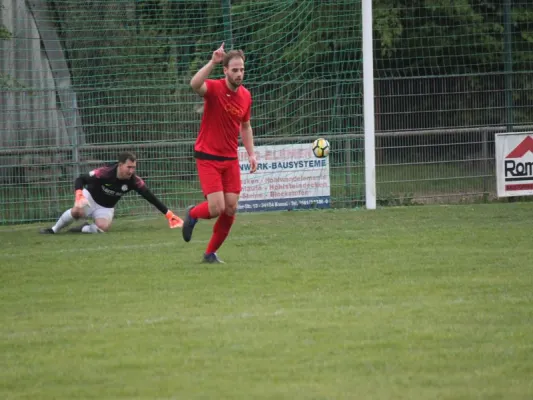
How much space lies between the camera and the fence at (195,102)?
1569 centimetres

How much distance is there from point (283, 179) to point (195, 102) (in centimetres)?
206

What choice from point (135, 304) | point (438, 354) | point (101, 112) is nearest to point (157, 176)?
point (101, 112)

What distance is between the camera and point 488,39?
2095 centimetres

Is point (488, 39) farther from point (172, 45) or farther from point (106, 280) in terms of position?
point (106, 280)

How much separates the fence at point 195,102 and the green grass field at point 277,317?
391 cm

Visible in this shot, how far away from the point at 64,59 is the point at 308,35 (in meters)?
4.05

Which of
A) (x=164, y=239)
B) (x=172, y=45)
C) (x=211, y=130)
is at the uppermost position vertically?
(x=172, y=45)

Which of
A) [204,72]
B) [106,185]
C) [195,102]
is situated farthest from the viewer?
[195,102]

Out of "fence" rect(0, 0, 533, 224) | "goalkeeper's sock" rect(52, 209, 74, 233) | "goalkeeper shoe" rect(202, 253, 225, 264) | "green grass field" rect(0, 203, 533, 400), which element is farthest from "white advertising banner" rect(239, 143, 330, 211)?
"goalkeeper shoe" rect(202, 253, 225, 264)

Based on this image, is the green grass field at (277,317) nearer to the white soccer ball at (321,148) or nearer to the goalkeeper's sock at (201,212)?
the goalkeeper's sock at (201,212)

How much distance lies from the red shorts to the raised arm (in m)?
0.68

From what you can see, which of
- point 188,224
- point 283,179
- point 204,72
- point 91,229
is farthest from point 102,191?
point 204,72

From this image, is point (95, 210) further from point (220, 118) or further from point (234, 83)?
point (234, 83)

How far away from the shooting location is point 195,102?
16.4m
